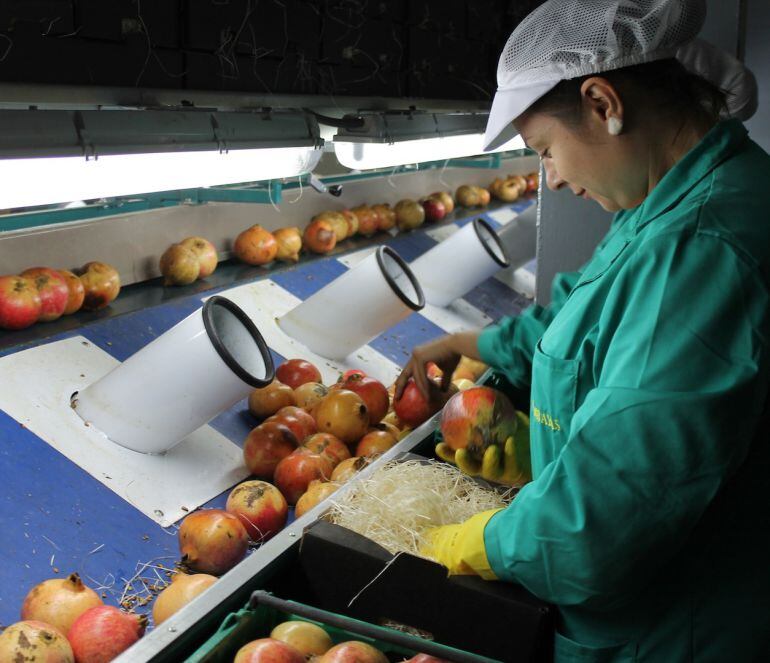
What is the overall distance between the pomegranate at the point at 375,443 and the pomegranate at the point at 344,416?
54mm

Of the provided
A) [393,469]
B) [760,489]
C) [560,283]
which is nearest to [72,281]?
[393,469]

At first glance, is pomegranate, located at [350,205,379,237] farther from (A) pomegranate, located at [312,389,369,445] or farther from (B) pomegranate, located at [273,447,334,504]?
(B) pomegranate, located at [273,447,334,504]

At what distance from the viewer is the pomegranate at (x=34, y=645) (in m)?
1.80

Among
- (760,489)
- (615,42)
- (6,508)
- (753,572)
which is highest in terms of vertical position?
(615,42)

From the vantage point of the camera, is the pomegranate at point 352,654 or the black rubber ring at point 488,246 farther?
the black rubber ring at point 488,246

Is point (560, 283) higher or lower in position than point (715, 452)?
lower

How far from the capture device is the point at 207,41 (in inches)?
85.9

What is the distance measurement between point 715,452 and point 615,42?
739 millimetres

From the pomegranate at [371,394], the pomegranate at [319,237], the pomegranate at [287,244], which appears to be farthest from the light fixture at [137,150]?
the pomegranate at [319,237]

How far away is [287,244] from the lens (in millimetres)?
4301

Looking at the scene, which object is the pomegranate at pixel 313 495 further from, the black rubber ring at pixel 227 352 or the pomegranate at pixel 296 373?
the pomegranate at pixel 296 373

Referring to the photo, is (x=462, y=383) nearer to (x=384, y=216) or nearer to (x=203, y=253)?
(x=203, y=253)

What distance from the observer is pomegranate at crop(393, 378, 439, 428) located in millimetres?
3193

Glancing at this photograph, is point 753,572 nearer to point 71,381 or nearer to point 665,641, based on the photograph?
point 665,641
